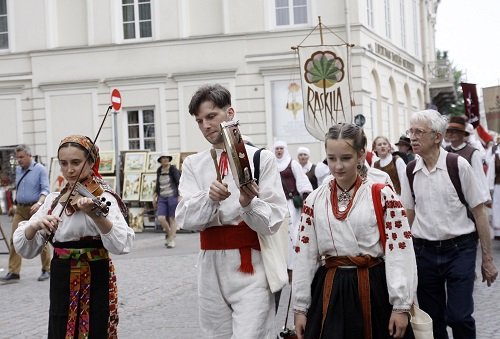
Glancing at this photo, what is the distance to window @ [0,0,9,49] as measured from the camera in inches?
1123

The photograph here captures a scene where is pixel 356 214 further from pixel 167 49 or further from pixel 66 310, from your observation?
pixel 167 49

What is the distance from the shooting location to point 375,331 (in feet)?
13.8

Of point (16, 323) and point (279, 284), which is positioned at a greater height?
point (279, 284)

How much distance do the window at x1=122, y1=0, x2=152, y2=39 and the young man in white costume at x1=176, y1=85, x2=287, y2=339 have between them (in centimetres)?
2316

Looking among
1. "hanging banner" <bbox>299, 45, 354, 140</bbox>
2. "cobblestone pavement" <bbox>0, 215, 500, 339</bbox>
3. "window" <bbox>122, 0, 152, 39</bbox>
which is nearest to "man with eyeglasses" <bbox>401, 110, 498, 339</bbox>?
"cobblestone pavement" <bbox>0, 215, 500, 339</bbox>

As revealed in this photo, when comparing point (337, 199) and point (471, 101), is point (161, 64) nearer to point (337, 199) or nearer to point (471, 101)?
point (471, 101)

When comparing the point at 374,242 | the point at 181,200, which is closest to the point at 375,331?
the point at 374,242

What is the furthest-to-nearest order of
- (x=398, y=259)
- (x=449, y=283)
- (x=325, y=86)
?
(x=325, y=86)
(x=449, y=283)
(x=398, y=259)

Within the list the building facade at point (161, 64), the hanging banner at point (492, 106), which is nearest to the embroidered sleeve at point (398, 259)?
the hanging banner at point (492, 106)

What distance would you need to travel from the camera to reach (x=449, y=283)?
564 centimetres

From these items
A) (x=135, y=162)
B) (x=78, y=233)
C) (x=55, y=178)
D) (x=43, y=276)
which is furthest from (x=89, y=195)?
(x=55, y=178)

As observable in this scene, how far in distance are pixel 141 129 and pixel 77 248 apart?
22541 millimetres

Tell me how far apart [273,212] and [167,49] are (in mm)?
22820

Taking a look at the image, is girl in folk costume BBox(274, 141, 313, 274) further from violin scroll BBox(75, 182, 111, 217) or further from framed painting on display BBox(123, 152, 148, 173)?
framed painting on display BBox(123, 152, 148, 173)
